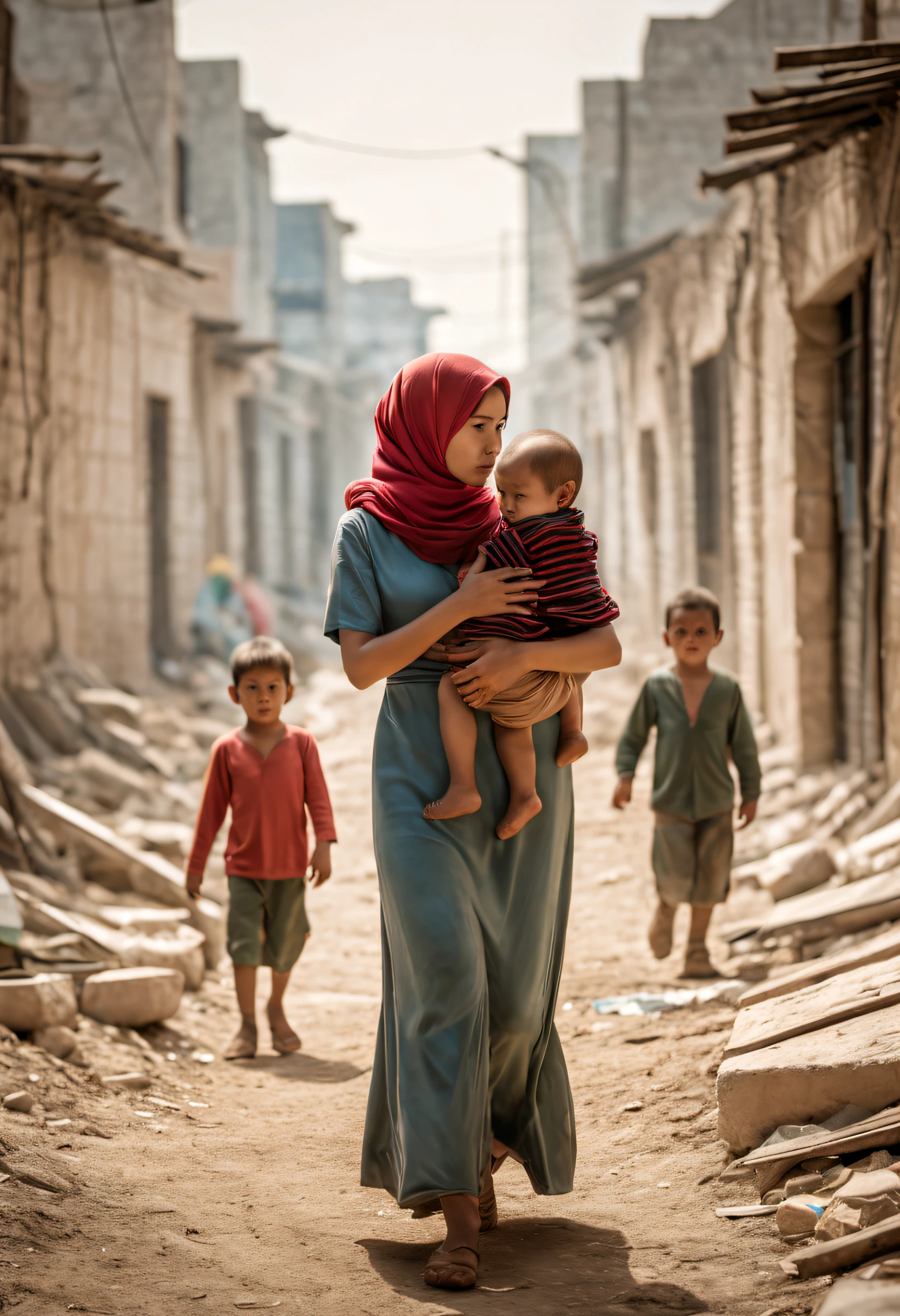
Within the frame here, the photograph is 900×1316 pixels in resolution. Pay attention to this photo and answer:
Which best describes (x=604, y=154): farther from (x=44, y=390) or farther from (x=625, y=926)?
(x=625, y=926)

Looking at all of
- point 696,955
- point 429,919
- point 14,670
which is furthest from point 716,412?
point 429,919

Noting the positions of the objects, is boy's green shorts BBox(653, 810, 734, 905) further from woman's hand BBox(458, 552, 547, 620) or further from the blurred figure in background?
the blurred figure in background

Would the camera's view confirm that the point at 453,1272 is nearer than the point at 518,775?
Yes

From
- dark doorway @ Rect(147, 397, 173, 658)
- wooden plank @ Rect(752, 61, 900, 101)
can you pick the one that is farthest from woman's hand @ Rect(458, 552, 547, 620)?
dark doorway @ Rect(147, 397, 173, 658)

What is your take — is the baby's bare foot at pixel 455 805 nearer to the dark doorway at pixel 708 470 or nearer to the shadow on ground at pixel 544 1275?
the shadow on ground at pixel 544 1275

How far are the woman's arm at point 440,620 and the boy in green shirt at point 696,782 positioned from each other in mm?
2645

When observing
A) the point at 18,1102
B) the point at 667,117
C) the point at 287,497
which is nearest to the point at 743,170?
the point at 18,1102

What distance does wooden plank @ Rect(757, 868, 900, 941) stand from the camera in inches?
189

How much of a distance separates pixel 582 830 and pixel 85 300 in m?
6.08

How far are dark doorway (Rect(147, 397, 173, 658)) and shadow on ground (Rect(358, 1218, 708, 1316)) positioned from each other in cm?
1197

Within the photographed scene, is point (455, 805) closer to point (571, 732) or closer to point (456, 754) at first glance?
point (456, 754)

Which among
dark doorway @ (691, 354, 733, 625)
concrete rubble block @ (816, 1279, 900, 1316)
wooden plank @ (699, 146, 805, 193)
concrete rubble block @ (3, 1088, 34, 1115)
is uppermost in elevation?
wooden plank @ (699, 146, 805, 193)

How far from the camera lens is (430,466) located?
9.15ft

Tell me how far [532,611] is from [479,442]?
36 cm
